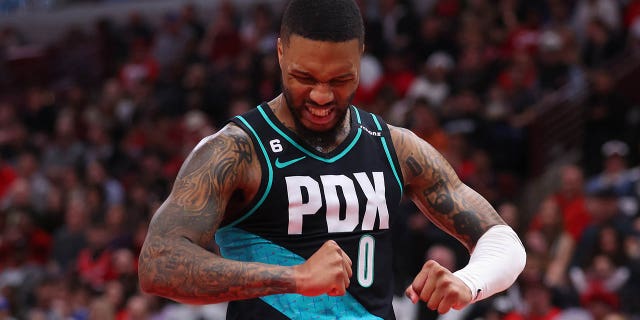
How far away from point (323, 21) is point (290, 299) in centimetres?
110

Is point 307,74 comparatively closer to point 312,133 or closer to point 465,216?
point 312,133

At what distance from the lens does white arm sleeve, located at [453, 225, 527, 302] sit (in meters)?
3.99

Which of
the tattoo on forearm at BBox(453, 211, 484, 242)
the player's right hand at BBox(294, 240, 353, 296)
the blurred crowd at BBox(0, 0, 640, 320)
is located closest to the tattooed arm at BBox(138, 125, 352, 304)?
the player's right hand at BBox(294, 240, 353, 296)

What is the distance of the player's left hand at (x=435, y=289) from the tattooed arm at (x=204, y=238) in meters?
0.46

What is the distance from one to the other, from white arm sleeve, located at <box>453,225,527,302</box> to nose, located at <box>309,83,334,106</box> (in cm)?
85

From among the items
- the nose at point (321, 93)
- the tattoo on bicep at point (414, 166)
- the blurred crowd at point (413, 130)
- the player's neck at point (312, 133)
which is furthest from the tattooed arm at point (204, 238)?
the blurred crowd at point (413, 130)

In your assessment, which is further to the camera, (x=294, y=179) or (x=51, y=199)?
(x=51, y=199)

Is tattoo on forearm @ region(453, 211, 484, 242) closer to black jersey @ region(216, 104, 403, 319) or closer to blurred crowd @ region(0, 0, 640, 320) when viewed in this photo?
black jersey @ region(216, 104, 403, 319)

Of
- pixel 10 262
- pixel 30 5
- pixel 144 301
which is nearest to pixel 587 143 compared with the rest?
pixel 144 301

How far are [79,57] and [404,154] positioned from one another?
56.6ft

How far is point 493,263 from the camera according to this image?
4133 mm

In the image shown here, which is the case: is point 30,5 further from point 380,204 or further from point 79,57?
point 380,204

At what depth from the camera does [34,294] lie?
44.1 ft

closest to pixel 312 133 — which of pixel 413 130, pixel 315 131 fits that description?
pixel 315 131
